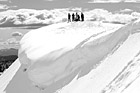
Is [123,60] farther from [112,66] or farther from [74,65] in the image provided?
[74,65]

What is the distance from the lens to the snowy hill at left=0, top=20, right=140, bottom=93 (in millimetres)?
10016

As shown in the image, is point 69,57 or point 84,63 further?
point 69,57

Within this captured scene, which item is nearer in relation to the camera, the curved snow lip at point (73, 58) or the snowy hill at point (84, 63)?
the snowy hill at point (84, 63)

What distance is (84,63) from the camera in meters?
12.8

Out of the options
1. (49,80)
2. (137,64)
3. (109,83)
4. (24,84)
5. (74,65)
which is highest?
(137,64)

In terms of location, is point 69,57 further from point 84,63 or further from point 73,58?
point 84,63

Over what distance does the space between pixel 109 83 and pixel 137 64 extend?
1.20 meters

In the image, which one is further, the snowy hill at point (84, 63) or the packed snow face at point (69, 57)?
the packed snow face at point (69, 57)

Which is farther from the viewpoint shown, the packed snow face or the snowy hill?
the packed snow face

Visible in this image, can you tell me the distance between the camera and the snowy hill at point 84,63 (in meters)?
10.0

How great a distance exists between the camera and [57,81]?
13.2 meters

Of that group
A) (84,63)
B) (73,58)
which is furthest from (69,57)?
(84,63)

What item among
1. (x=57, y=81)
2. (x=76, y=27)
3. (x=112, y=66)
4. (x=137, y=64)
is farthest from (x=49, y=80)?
(x=76, y=27)

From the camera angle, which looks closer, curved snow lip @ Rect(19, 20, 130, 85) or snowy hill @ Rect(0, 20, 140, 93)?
snowy hill @ Rect(0, 20, 140, 93)
